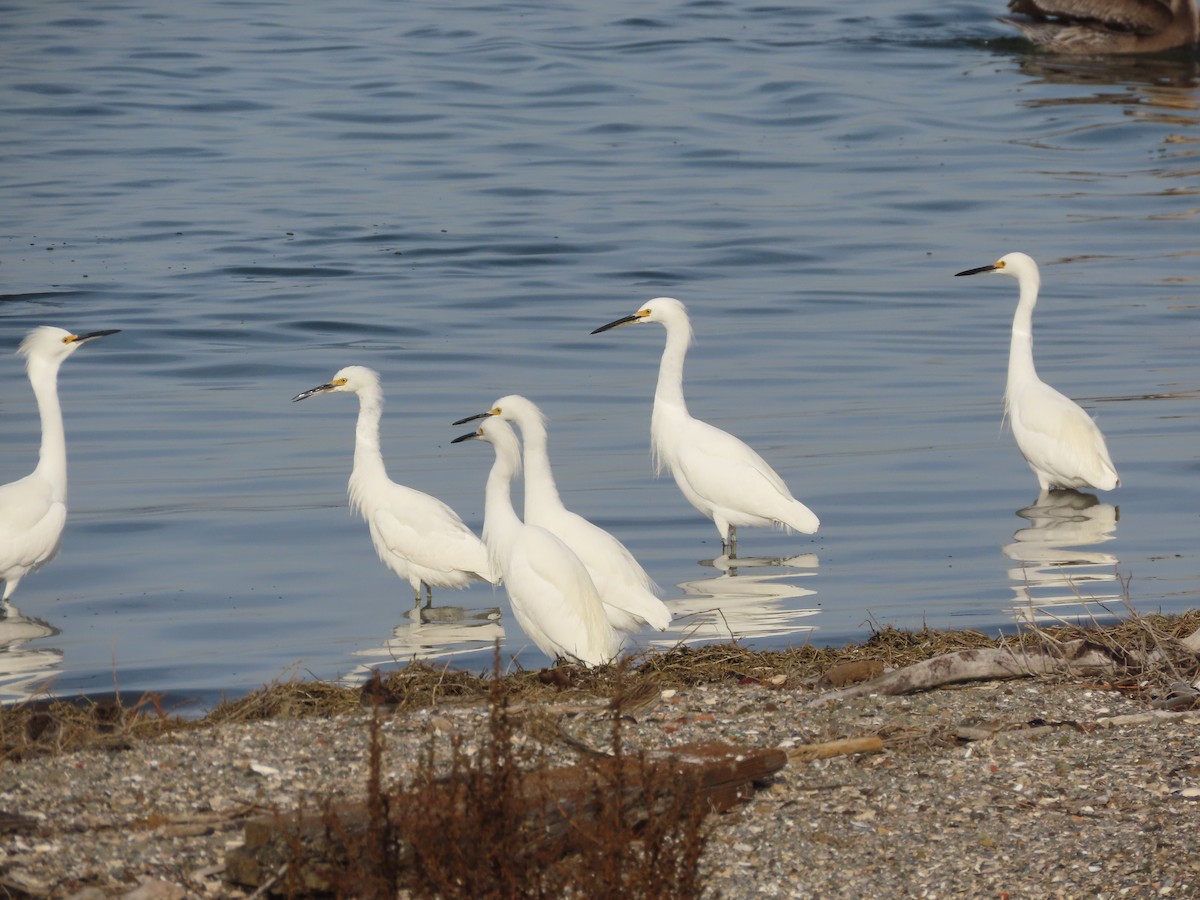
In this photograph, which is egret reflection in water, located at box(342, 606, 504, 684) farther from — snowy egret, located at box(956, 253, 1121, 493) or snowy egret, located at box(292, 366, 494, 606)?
snowy egret, located at box(956, 253, 1121, 493)

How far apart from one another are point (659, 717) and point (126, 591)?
4.84 meters

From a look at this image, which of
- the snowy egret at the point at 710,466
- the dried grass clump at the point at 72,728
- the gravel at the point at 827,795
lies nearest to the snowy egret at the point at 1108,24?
the snowy egret at the point at 710,466

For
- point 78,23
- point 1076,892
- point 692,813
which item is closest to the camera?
point 692,813

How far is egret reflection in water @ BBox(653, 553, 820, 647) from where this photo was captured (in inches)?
356

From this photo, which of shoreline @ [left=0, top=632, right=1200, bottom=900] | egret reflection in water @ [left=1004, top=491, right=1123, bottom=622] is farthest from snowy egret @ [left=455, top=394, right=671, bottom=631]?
egret reflection in water @ [left=1004, top=491, right=1123, bottom=622]

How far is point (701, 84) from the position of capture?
112ft

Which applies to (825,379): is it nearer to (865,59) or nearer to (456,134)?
(456,134)

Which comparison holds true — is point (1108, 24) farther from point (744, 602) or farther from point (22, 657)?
point (22, 657)

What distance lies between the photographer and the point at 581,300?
19797mm

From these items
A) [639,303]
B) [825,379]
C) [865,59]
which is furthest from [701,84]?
[825,379]

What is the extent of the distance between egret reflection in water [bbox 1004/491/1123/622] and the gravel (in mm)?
2344

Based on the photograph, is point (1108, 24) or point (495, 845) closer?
point (495, 845)

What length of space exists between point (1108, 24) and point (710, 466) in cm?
2370

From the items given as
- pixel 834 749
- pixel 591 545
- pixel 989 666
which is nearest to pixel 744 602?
pixel 591 545
